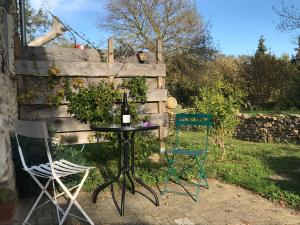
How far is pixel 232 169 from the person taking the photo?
550cm

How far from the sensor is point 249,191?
14.7 feet

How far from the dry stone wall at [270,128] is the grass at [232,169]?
10.3 feet

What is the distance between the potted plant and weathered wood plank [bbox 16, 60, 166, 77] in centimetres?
270

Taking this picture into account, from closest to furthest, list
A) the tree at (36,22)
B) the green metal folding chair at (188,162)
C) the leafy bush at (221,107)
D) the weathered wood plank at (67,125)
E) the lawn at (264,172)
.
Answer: the green metal folding chair at (188,162) < the lawn at (264,172) < the weathered wood plank at (67,125) < the leafy bush at (221,107) < the tree at (36,22)

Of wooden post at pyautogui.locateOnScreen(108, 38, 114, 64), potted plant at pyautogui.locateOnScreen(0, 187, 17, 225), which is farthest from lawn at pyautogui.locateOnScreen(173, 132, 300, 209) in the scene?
potted plant at pyautogui.locateOnScreen(0, 187, 17, 225)

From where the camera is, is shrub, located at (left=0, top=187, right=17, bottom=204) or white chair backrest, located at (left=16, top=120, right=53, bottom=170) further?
white chair backrest, located at (left=16, top=120, right=53, bottom=170)

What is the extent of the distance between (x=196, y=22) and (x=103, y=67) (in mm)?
14597

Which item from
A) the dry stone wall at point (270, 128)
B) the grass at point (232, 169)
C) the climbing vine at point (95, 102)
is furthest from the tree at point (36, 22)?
the climbing vine at point (95, 102)

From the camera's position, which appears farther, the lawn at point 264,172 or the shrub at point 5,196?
the lawn at point 264,172

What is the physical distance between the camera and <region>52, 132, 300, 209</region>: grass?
14.5ft

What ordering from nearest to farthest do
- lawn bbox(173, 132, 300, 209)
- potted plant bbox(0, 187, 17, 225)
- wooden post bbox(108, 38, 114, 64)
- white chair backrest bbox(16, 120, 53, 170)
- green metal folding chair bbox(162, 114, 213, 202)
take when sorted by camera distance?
potted plant bbox(0, 187, 17, 225), white chair backrest bbox(16, 120, 53, 170), green metal folding chair bbox(162, 114, 213, 202), lawn bbox(173, 132, 300, 209), wooden post bbox(108, 38, 114, 64)

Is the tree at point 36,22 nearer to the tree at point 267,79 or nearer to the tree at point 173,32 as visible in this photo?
the tree at point 173,32

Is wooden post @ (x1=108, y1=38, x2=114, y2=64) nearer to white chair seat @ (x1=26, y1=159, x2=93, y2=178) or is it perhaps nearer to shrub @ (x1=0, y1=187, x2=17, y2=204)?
white chair seat @ (x1=26, y1=159, x2=93, y2=178)

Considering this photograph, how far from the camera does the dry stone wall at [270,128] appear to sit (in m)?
A: 9.91
